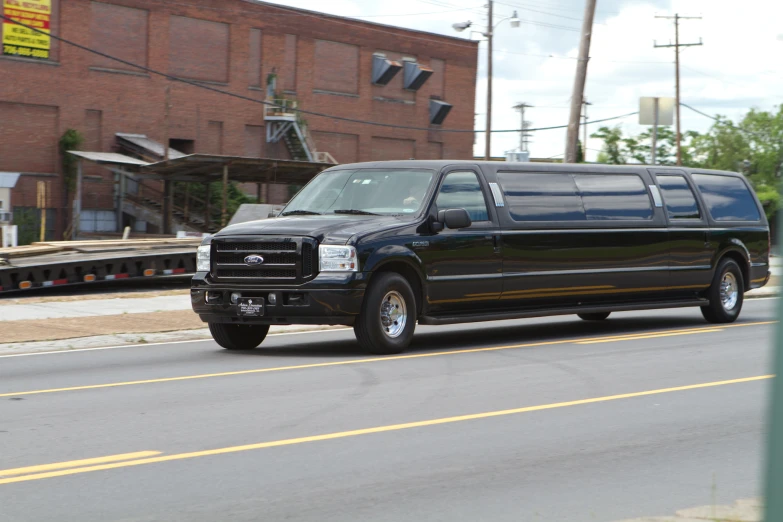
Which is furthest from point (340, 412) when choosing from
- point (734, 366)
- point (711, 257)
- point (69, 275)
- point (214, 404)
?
point (69, 275)

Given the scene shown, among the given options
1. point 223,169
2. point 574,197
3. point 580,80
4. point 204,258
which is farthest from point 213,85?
point 204,258

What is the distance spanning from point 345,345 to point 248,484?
290 inches

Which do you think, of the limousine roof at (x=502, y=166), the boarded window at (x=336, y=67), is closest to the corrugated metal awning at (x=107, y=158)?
the boarded window at (x=336, y=67)

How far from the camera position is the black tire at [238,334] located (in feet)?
41.9

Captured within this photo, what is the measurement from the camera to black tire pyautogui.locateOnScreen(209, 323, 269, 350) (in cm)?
1277

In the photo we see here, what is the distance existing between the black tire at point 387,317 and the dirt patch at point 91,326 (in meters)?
4.42

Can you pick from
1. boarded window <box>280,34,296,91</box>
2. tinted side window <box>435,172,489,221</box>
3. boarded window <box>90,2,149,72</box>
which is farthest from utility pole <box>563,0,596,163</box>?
boarded window <box>280,34,296,91</box>

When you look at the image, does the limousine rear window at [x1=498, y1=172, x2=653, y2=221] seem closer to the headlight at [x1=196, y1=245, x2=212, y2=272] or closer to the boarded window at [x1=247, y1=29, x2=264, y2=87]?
the headlight at [x1=196, y1=245, x2=212, y2=272]

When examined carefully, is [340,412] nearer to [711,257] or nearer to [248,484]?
[248,484]

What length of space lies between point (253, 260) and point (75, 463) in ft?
18.0

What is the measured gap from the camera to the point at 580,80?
25969 millimetres

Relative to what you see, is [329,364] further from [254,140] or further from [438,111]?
[438,111]

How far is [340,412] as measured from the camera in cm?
834

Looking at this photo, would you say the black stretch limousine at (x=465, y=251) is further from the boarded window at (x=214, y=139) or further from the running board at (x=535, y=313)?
the boarded window at (x=214, y=139)
